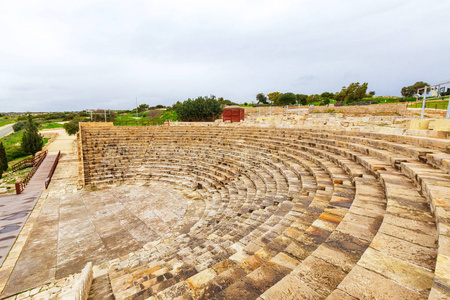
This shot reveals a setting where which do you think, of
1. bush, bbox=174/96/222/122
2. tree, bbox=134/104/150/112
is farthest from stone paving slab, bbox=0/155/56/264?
tree, bbox=134/104/150/112

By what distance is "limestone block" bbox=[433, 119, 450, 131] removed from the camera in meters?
6.17

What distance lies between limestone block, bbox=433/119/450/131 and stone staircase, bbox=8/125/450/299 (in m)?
1.25

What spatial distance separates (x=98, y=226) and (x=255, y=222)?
5.95 m

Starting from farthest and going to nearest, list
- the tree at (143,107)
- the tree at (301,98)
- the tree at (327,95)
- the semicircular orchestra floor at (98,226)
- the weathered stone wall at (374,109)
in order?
the tree at (143,107) → the tree at (327,95) → the tree at (301,98) → the weathered stone wall at (374,109) → the semicircular orchestra floor at (98,226)

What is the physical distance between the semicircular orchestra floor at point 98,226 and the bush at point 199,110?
20.2m

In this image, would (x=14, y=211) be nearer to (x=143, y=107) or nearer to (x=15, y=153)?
(x=15, y=153)

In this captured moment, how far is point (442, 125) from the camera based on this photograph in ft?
20.7

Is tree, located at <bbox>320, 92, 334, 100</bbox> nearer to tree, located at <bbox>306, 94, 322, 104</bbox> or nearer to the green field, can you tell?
tree, located at <bbox>306, 94, 322, 104</bbox>

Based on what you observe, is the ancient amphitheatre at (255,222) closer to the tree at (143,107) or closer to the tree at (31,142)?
the tree at (31,142)

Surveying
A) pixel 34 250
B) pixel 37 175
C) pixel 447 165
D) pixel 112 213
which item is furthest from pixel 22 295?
pixel 37 175

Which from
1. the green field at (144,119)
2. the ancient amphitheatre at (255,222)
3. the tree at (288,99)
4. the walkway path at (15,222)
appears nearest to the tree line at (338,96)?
the tree at (288,99)

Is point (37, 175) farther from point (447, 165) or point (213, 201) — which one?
point (447, 165)

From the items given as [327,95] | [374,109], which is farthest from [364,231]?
[327,95]

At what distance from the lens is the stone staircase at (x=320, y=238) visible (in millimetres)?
1744
